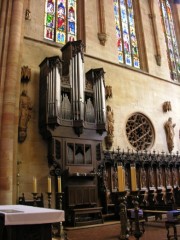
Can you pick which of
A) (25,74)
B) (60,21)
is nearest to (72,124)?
(25,74)

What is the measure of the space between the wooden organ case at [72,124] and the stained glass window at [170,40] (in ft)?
30.5

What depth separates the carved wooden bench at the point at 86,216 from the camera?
30.0ft

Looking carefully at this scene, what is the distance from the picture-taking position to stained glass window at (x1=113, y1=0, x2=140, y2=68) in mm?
16344

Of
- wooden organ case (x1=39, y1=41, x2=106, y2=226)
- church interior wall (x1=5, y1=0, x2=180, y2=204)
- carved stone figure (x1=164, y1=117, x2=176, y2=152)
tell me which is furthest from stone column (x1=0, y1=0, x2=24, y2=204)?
carved stone figure (x1=164, y1=117, x2=176, y2=152)

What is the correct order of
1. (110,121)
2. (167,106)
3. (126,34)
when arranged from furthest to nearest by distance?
(126,34) → (167,106) → (110,121)

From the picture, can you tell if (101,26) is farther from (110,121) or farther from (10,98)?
(10,98)

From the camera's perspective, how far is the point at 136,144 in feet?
46.3

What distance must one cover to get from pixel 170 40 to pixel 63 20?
9182 mm

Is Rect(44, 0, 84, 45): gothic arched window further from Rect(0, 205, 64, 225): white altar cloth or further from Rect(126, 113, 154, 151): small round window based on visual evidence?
Rect(0, 205, 64, 225): white altar cloth

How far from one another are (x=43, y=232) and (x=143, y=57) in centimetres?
1486

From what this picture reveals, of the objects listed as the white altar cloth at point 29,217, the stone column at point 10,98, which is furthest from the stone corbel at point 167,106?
the white altar cloth at point 29,217

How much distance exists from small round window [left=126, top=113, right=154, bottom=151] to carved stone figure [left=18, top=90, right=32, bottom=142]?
5769 mm

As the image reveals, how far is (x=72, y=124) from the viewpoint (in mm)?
10711

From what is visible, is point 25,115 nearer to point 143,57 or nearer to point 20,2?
point 20,2
